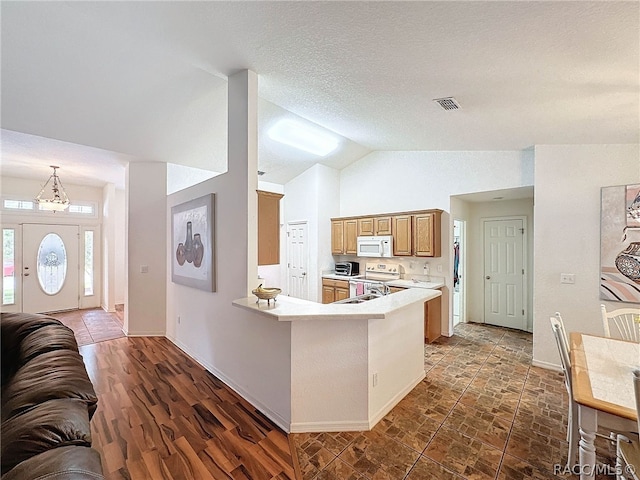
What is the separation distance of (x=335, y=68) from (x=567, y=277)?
355 centimetres

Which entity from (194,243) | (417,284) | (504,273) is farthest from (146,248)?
(504,273)

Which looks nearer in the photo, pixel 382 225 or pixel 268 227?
pixel 268 227

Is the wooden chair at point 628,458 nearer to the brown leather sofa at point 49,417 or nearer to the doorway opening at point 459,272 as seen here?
the brown leather sofa at point 49,417

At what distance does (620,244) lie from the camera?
3049 mm

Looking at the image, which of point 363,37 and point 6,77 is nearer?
point 363,37

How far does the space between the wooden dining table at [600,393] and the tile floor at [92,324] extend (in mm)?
5772

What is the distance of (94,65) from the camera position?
2.68 meters

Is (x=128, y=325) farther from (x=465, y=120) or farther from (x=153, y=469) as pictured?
(x=465, y=120)

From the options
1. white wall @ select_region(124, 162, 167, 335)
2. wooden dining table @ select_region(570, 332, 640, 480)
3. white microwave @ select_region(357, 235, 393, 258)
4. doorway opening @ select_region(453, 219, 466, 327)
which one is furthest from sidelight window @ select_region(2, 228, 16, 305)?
doorway opening @ select_region(453, 219, 466, 327)

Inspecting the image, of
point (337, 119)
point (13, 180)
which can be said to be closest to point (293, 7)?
point (337, 119)

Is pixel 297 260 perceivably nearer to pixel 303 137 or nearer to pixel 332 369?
pixel 303 137

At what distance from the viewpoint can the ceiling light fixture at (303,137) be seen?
Answer: 436 centimetres

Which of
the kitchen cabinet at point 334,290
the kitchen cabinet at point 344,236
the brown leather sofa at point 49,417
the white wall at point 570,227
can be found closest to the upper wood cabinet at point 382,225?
the kitchen cabinet at point 344,236

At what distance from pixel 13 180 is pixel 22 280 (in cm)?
201
